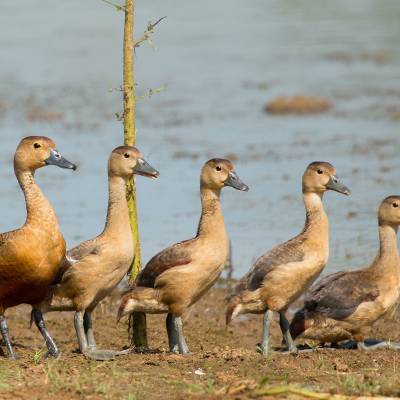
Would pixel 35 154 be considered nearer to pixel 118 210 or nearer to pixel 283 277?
pixel 118 210

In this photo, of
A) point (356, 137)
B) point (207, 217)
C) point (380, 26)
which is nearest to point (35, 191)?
point (207, 217)

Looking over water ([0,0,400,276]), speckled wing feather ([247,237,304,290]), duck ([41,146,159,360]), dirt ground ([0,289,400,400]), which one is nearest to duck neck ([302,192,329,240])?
Answer: speckled wing feather ([247,237,304,290])

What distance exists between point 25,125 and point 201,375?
543 inches

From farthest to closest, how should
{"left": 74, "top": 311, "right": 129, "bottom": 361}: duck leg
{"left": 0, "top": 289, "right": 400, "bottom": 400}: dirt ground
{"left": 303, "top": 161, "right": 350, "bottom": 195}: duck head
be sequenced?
{"left": 303, "top": 161, "right": 350, "bottom": 195}: duck head, {"left": 74, "top": 311, "right": 129, "bottom": 361}: duck leg, {"left": 0, "top": 289, "right": 400, "bottom": 400}: dirt ground

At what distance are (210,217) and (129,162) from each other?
31.9 inches

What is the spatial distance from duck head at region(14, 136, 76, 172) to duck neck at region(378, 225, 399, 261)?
110 inches

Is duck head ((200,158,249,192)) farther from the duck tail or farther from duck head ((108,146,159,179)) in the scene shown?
the duck tail

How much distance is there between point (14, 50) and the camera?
2877 cm

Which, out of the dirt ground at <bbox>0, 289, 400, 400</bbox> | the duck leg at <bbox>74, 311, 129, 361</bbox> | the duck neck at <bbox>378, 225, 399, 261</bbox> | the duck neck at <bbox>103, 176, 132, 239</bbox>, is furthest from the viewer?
the duck neck at <bbox>378, 225, 399, 261</bbox>

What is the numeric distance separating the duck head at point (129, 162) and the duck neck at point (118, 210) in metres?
0.10

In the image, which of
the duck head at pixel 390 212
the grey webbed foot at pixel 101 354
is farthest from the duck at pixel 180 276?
the duck head at pixel 390 212

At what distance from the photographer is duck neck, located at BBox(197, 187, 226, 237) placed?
9672 millimetres

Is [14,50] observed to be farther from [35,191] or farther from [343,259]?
[35,191]

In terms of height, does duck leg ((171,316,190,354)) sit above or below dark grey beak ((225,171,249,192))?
below
